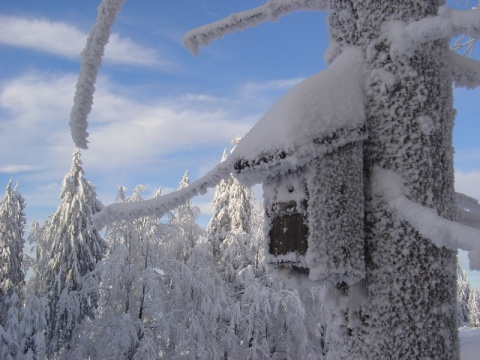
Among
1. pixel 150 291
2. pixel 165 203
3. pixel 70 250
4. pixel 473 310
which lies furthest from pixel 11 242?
pixel 473 310

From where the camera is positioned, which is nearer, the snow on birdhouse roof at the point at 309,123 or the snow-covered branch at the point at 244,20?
the snow on birdhouse roof at the point at 309,123

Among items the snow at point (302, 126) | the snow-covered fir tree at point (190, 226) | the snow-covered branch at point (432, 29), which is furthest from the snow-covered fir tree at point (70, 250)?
the snow-covered branch at point (432, 29)

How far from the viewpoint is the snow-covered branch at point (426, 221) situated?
1231 mm

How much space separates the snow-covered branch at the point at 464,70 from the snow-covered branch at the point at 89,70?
4.61 feet

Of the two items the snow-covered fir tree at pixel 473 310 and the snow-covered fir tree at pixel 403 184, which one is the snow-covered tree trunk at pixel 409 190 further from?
the snow-covered fir tree at pixel 473 310

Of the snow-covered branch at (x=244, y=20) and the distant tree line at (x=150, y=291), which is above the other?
the snow-covered branch at (x=244, y=20)

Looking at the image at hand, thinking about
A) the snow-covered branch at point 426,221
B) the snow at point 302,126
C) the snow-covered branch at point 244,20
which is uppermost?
the snow-covered branch at point 244,20

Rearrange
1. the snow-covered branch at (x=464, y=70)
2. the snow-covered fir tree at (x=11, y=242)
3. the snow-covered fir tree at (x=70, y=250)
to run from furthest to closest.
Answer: the snow-covered fir tree at (x=11, y=242) < the snow-covered fir tree at (x=70, y=250) < the snow-covered branch at (x=464, y=70)

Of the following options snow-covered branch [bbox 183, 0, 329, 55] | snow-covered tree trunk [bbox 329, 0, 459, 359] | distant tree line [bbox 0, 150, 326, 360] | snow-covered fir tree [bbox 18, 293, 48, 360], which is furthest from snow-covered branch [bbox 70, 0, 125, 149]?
snow-covered fir tree [bbox 18, 293, 48, 360]

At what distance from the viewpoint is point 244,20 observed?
1965 mm

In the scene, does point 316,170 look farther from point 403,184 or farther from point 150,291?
point 150,291

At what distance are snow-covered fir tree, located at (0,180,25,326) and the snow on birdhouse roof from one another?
70.6 feet

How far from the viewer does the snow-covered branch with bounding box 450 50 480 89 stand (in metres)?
1.82

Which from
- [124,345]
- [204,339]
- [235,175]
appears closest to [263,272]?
[204,339]
